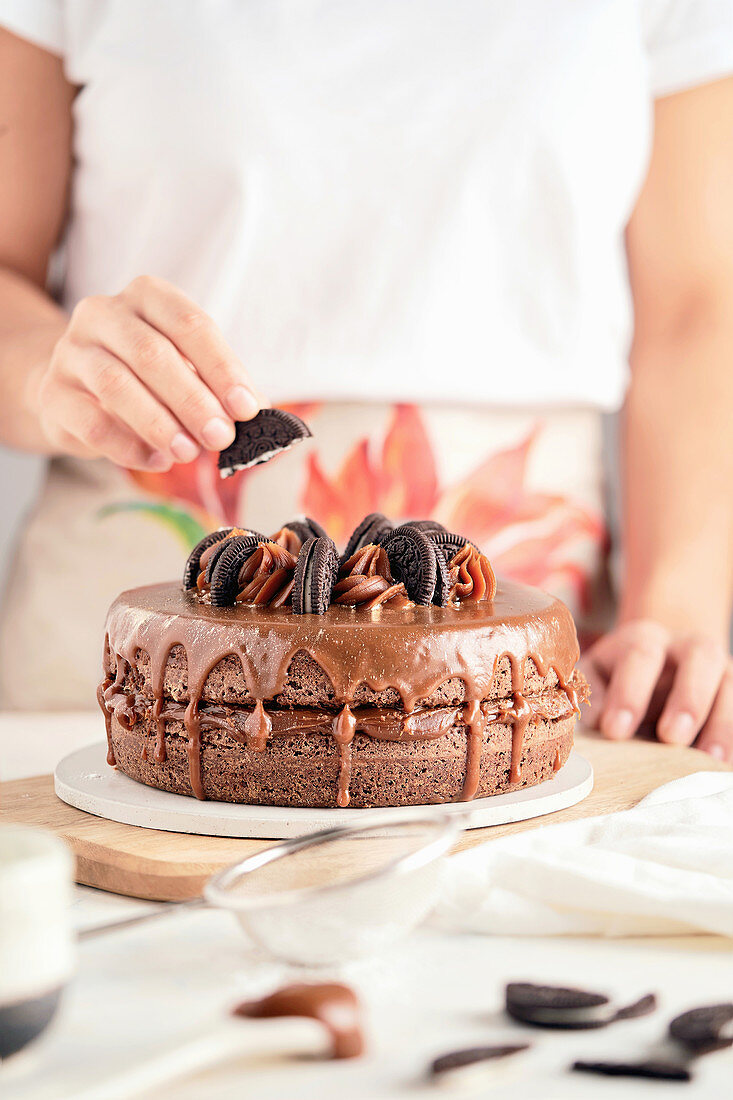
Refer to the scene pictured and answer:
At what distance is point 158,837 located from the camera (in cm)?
160

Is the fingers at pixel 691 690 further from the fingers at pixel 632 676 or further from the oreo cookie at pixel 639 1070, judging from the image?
the oreo cookie at pixel 639 1070

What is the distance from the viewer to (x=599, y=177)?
284 cm

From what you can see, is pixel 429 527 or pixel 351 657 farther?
pixel 429 527

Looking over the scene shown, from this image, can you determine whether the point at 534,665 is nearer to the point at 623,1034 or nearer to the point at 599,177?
the point at 623,1034

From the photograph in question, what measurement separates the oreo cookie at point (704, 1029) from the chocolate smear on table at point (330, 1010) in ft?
0.94

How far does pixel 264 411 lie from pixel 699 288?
5.29ft

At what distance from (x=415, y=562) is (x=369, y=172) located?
129 cm

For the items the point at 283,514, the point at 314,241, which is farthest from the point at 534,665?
the point at 314,241

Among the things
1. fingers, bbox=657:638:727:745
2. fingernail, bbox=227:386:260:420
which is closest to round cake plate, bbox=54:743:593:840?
fingers, bbox=657:638:727:745

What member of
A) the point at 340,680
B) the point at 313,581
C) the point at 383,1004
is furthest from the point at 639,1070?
the point at 313,581

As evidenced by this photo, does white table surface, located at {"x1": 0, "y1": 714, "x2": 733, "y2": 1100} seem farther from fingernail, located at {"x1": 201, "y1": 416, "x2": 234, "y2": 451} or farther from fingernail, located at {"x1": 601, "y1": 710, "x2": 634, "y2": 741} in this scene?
fingernail, located at {"x1": 601, "y1": 710, "x2": 634, "y2": 741}

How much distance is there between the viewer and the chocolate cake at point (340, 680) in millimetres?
1640

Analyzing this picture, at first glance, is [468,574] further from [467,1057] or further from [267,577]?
[467,1057]

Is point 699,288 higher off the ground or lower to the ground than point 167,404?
higher
